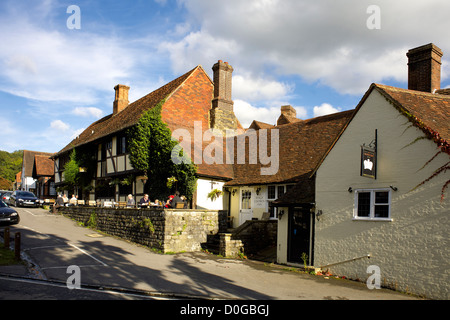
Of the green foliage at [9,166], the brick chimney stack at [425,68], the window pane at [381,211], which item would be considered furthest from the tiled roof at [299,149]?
the green foliage at [9,166]

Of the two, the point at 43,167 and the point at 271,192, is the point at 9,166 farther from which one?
the point at 271,192

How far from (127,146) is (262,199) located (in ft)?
30.7

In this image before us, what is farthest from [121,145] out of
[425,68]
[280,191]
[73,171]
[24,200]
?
[425,68]

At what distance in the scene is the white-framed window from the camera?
1236cm

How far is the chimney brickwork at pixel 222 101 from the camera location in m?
24.6

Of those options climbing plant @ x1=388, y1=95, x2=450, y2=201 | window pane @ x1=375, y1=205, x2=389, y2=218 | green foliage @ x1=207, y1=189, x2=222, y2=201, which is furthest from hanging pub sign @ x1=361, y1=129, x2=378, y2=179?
green foliage @ x1=207, y1=189, x2=222, y2=201

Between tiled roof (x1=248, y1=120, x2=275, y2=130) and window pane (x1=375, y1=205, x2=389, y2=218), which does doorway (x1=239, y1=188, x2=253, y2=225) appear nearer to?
window pane (x1=375, y1=205, x2=389, y2=218)

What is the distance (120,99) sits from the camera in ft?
108

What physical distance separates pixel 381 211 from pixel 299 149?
769 centimetres

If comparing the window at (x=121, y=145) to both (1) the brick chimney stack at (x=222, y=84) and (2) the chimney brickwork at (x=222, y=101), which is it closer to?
(2) the chimney brickwork at (x=222, y=101)

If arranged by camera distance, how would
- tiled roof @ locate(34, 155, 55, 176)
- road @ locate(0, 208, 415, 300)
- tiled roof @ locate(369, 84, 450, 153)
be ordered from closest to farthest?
road @ locate(0, 208, 415, 300), tiled roof @ locate(369, 84, 450, 153), tiled roof @ locate(34, 155, 55, 176)
